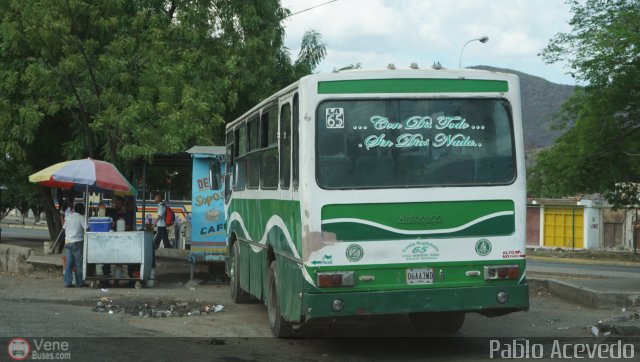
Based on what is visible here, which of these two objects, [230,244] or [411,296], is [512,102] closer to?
[411,296]

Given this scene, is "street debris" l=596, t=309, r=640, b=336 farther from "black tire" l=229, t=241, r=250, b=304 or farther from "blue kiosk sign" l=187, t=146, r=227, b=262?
"blue kiosk sign" l=187, t=146, r=227, b=262

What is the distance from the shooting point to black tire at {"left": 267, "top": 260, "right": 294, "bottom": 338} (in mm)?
11164

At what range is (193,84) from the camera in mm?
24609

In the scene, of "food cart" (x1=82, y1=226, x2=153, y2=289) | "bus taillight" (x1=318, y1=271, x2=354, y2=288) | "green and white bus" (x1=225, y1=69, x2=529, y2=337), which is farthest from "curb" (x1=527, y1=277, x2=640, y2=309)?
"food cart" (x1=82, y1=226, x2=153, y2=289)

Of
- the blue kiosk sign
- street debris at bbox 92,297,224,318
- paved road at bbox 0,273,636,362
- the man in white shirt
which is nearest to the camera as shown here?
paved road at bbox 0,273,636,362

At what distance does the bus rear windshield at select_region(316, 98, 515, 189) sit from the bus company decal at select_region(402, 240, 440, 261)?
25.1 inches

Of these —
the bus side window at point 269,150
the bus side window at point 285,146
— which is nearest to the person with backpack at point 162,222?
the bus side window at point 269,150

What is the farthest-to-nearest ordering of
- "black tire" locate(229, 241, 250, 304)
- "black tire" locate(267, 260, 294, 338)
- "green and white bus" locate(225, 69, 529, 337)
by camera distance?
1. "black tire" locate(229, 241, 250, 304)
2. "black tire" locate(267, 260, 294, 338)
3. "green and white bus" locate(225, 69, 529, 337)

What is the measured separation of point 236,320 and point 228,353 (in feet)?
10.6

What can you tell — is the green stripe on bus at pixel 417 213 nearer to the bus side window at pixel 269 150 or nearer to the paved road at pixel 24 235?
the bus side window at pixel 269 150

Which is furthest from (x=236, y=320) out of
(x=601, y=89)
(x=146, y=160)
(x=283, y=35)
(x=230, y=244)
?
(x=601, y=89)

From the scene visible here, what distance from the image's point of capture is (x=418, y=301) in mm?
9547

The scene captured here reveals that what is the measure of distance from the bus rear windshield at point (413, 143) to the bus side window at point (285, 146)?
87 cm

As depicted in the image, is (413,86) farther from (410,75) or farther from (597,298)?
(597,298)
